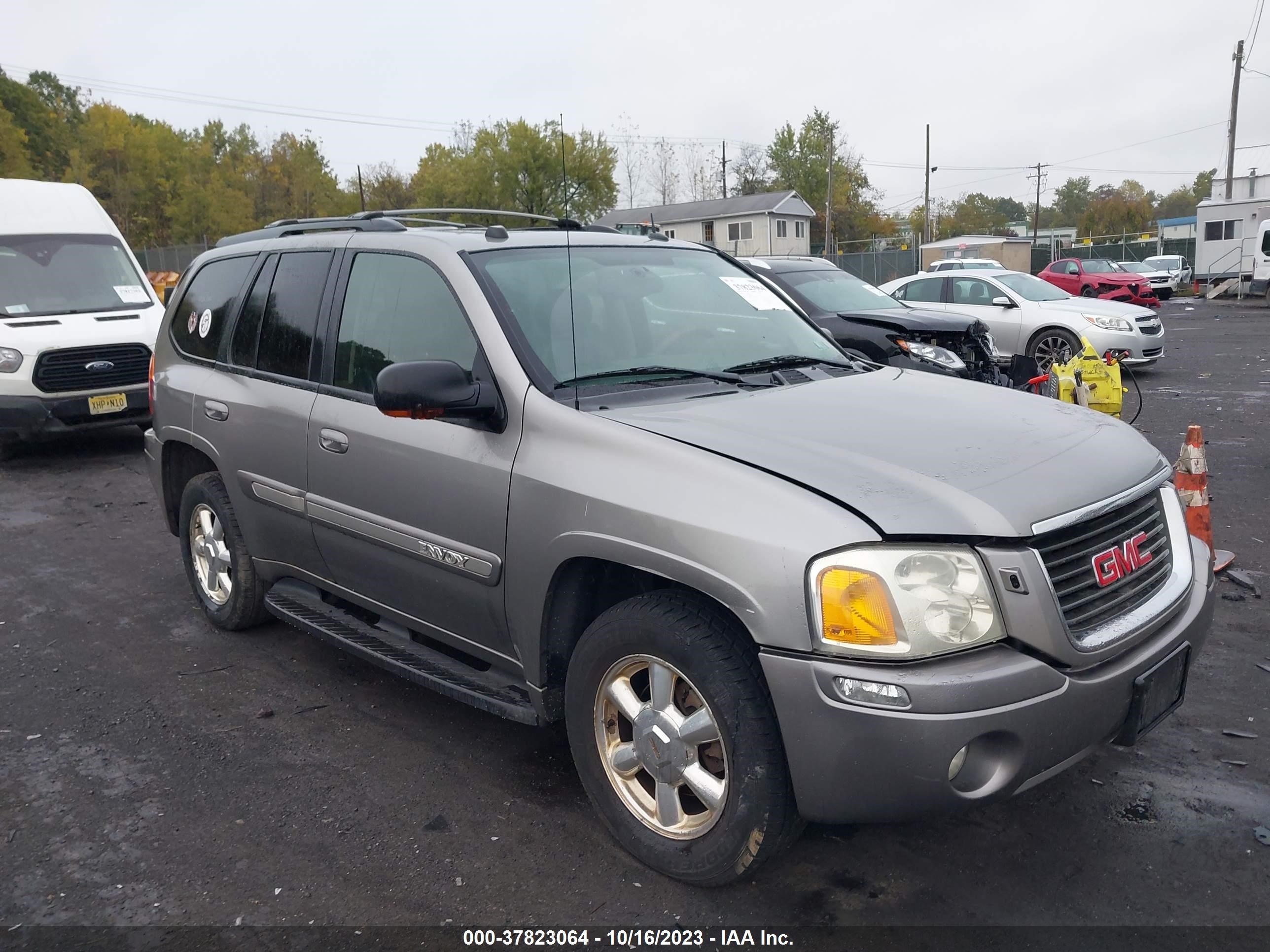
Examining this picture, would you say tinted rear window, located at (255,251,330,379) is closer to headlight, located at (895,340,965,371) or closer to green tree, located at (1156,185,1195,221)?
headlight, located at (895,340,965,371)

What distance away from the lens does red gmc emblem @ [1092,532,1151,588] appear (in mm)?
2688

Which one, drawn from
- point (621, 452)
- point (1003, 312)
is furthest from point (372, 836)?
point (1003, 312)

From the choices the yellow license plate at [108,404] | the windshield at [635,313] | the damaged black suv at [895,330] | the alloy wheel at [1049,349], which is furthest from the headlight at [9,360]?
the alloy wheel at [1049,349]

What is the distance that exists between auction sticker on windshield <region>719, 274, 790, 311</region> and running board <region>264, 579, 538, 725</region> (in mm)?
1855

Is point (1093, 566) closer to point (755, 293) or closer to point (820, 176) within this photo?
point (755, 293)

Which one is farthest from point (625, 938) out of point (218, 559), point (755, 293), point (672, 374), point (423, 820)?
point (218, 559)

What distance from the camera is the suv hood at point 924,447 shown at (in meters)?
2.51

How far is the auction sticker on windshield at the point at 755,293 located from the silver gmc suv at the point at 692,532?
23 millimetres

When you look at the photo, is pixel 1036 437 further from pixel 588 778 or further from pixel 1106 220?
pixel 1106 220

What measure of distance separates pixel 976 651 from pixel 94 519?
695 cm

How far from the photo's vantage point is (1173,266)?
37594mm

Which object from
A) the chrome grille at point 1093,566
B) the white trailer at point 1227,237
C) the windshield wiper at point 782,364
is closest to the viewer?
the chrome grille at point 1093,566

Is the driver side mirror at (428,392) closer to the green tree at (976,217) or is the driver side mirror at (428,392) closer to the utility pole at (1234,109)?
the utility pole at (1234,109)

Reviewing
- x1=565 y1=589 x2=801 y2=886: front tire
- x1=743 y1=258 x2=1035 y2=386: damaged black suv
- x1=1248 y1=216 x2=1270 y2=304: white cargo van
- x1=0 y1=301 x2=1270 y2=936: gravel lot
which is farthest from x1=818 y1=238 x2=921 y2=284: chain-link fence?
x1=565 y1=589 x2=801 y2=886: front tire
